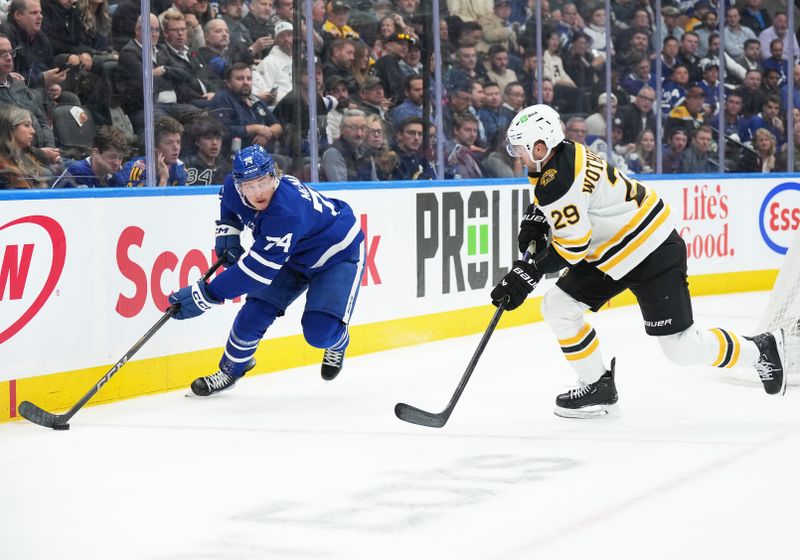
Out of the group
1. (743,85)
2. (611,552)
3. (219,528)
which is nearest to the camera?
(611,552)

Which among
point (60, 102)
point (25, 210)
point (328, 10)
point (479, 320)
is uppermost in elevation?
point (328, 10)

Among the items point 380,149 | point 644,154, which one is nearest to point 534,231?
point 380,149

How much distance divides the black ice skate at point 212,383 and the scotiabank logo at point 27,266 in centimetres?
69

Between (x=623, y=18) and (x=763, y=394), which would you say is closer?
(x=763, y=394)

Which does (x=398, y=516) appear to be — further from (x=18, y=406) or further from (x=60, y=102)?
(x=60, y=102)

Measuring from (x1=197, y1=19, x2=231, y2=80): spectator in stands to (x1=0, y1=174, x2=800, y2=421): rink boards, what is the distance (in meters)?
0.78

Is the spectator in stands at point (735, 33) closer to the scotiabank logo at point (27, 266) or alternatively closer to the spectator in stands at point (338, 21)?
the spectator in stands at point (338, 21)

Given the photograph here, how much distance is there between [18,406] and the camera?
404 centimetres

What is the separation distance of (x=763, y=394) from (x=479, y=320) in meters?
2.28

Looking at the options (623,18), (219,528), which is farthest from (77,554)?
(623,18)

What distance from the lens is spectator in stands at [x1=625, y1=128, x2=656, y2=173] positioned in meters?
8.39

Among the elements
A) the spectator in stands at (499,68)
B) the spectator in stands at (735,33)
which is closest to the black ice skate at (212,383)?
the spectator in stands at (499,68)

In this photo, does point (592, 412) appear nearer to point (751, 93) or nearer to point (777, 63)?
point (751, 93)

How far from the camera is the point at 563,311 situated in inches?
156
